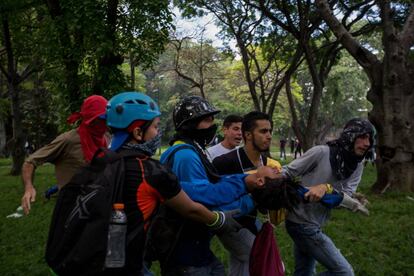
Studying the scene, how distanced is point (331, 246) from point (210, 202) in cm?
157

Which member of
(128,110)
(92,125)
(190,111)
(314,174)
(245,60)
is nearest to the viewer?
(128,110)

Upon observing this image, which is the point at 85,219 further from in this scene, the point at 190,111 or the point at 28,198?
the point at 28,198

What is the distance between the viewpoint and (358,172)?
4.02 m

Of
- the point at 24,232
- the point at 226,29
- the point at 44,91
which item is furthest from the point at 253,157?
the point at 44,91

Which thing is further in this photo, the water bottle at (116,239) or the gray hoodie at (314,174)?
the gray hoodie at (314,174)

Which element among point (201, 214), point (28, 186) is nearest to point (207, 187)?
point (201, 214)

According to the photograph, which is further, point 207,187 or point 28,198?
point 28,198

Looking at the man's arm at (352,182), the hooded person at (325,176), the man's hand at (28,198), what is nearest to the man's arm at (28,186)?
the man's hand at (28,198)

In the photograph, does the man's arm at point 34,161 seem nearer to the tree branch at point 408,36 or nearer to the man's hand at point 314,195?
the man's hand at point 314,195

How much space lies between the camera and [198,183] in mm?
2572

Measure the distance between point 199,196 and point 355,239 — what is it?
16.3 feet

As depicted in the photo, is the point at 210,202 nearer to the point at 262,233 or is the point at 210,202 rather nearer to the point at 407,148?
the point at 262,233

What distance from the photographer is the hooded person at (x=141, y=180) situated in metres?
2.10

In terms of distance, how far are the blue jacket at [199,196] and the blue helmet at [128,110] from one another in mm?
422
